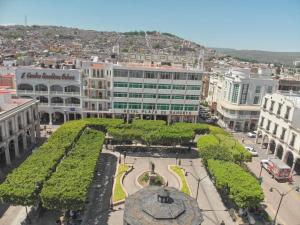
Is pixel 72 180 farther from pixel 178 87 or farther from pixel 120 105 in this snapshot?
pixel 178 87

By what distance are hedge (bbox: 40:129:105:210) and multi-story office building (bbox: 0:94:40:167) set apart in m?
14.0

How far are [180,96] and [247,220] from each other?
45.4 m

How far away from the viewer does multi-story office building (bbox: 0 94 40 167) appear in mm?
49125

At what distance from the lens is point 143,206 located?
Result: 96.9 ft

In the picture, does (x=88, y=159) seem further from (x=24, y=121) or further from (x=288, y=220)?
(x=288, y=220)

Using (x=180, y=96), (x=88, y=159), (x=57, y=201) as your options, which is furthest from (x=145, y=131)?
(x=57, y=201)

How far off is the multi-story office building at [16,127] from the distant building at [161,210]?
100 ft

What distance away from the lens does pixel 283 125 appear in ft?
195

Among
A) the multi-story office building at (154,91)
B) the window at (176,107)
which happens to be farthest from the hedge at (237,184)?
the multi-story office building at (154,91)

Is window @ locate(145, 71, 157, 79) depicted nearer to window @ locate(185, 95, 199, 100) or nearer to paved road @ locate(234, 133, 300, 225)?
window @ locate(185, 95, 199, 100)

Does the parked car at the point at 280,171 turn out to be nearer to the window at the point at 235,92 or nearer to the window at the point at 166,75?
the window at the point at 235,92

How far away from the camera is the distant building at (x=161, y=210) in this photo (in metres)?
27.7

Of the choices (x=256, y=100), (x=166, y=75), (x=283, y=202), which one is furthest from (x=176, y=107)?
(x=283, y=202)

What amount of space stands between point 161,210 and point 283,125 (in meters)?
42.7
